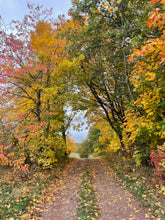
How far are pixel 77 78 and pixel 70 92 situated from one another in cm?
125

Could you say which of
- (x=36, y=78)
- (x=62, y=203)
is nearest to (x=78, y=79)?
(x=36, y=78)

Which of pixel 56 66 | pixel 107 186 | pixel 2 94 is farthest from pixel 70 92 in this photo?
pixel 107 186

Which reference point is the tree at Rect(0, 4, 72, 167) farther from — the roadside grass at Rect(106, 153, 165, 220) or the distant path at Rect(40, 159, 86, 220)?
the roadside grass at Rect(106, 153, 165, 220)

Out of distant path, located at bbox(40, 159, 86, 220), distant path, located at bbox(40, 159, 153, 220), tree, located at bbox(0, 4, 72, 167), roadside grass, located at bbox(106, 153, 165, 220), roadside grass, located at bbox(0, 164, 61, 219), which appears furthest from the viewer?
tree, located at bbox(0, 4, 72, 167)

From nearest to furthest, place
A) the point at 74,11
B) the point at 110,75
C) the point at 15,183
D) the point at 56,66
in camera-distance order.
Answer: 1. the point at 15,183
2. the point at 74,11
3. the point at 110,75
4. the point at 56,66

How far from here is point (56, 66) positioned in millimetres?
10656

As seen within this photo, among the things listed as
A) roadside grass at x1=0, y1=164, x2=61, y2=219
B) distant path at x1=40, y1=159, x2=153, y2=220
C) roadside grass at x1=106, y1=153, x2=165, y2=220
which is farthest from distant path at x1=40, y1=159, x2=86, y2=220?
roadside grass at x1=106, y1=153, x2=165, y2=220

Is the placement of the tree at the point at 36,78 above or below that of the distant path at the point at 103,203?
above

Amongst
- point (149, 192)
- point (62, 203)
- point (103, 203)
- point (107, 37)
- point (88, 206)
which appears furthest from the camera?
point (107, 37)

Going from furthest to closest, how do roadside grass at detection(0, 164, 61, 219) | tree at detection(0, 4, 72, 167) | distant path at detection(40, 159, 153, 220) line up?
tree at detection(0, 4, 72, 167) → distant path at detection(40, 159, 153, 220) → roadside grass at detection(0, 164, 61, 219)

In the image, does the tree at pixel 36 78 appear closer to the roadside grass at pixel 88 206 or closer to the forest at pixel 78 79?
the forest at pixel 78 79

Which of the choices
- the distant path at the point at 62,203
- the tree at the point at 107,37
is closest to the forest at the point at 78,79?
the tree at the point at 107,37

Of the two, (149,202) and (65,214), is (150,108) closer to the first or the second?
(149,202)

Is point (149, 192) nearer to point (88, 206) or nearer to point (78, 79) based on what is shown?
point (88, 206)
